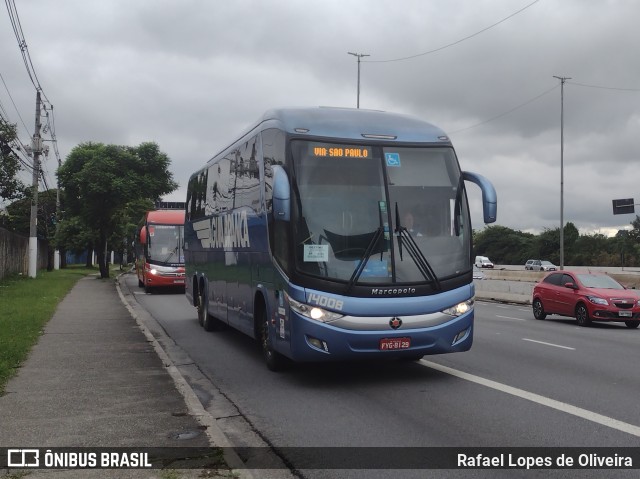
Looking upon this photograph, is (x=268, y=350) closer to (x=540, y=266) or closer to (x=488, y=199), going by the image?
(x=488, y=199)

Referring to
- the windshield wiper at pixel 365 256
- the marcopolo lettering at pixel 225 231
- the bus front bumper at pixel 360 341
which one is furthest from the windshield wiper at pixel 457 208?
the marcopolo lettering at pixel 225 231

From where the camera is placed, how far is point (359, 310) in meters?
8.52

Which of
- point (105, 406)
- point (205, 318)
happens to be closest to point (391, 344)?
point (105, 406)

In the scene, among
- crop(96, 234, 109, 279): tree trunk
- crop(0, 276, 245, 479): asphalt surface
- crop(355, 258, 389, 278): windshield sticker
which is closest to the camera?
crop(0, 276, 245, 479): asphalt surface

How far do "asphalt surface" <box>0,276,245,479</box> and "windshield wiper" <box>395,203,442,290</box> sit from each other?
3.15 metres

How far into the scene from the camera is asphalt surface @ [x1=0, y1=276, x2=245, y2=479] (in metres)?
5.98

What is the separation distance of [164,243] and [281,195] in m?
22.1

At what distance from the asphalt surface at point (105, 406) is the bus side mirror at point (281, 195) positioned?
239cm

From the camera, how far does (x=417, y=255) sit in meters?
8.84

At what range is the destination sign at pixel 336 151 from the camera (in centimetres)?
910

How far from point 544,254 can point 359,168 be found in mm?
100858

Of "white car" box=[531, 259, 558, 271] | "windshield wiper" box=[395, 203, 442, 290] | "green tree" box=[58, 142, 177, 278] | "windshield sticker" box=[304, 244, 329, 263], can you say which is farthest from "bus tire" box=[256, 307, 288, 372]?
"white car" box=[531, 259, 558, 271]

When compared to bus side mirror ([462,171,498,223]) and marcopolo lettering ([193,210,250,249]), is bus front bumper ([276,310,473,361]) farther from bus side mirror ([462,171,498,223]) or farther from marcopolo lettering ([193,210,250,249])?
marcopolo lettering ([193,210,250,249])

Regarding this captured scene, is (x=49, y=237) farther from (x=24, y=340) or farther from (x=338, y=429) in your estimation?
(x=338, y=429)
